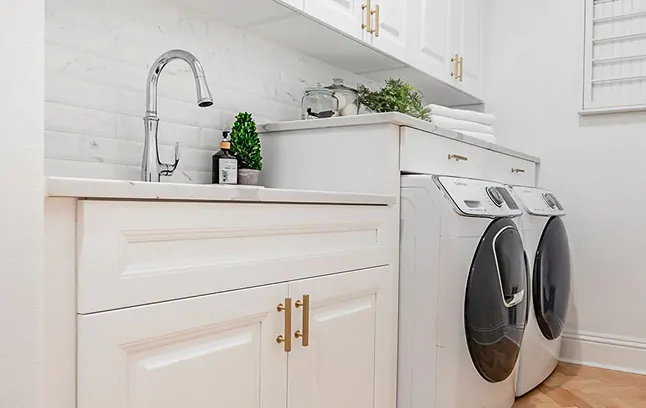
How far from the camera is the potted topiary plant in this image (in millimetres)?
1813

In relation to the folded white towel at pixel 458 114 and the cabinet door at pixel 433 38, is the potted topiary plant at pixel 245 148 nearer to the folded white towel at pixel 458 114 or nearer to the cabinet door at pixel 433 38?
the folded white towel at pixel 458 114

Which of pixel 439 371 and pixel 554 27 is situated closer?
pixel 439 371

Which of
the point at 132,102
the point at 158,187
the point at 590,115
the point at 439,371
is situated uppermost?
the point at 590,115

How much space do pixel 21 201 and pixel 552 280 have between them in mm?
2181

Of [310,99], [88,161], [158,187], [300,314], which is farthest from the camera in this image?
[310,99]

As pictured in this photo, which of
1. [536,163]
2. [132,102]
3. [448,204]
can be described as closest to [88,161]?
[132,102]

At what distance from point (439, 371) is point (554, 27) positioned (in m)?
2.20

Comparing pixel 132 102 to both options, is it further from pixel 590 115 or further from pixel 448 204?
pixel 590 115

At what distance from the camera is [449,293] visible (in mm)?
1712

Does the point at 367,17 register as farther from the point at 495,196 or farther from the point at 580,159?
the point at 580,159

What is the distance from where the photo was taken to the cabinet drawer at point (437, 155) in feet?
5.95

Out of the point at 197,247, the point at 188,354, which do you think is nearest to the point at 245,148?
the point at 197,247

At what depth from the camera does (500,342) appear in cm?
180

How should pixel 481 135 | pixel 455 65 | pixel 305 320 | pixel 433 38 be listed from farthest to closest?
1. pixel 455 65
2. pixel 433 38
3. pixel 481 135
4. pixel 305 320
